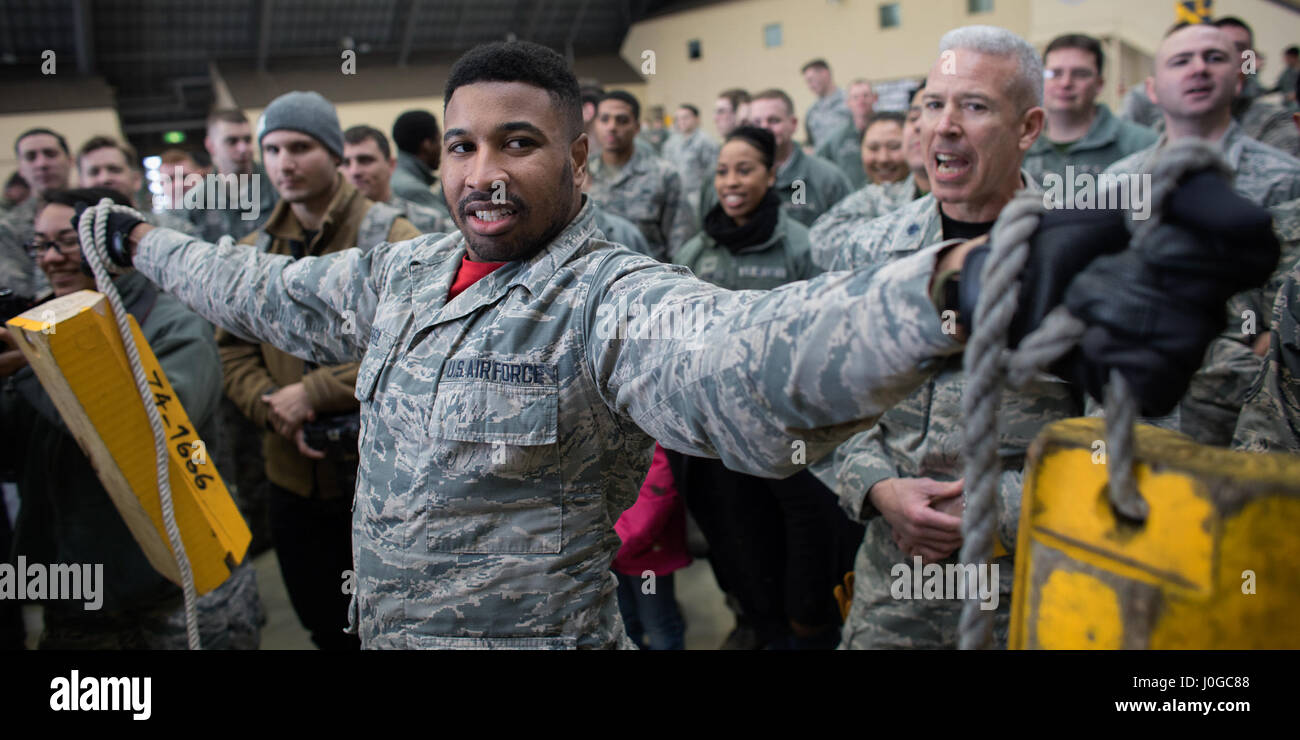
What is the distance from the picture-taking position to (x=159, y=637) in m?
2.38

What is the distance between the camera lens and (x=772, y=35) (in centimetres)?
1619

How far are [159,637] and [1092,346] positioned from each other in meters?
2.67

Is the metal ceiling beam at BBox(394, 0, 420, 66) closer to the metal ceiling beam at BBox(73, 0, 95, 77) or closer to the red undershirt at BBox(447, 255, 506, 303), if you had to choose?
the metal ceiling beam at BBox(73, 0, 95, 77)

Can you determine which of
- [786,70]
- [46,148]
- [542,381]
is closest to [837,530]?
[542,381]

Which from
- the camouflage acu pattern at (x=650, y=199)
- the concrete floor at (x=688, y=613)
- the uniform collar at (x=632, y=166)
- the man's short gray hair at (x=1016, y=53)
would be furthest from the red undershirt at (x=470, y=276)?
the uniform collar at (x=632, y=166)

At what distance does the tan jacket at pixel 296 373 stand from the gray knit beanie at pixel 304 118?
15 centimetres

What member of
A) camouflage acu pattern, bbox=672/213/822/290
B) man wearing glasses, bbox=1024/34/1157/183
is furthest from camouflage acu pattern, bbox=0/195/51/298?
man wearing glasses, bbox=1024/34/1157/183

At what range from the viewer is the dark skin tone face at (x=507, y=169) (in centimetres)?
131

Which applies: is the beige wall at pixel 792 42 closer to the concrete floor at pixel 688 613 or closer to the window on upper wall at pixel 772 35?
the window on upper wall at pixel 772 35

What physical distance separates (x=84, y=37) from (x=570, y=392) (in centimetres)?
1625

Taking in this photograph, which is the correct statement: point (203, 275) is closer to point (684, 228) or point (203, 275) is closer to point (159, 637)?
point (159, 637)

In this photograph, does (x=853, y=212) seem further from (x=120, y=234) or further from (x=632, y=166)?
(x=120, y=234)

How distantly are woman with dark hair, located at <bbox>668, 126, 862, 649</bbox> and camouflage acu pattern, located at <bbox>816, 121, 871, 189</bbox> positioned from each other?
279cm

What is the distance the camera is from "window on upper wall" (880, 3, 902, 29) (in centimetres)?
1487
